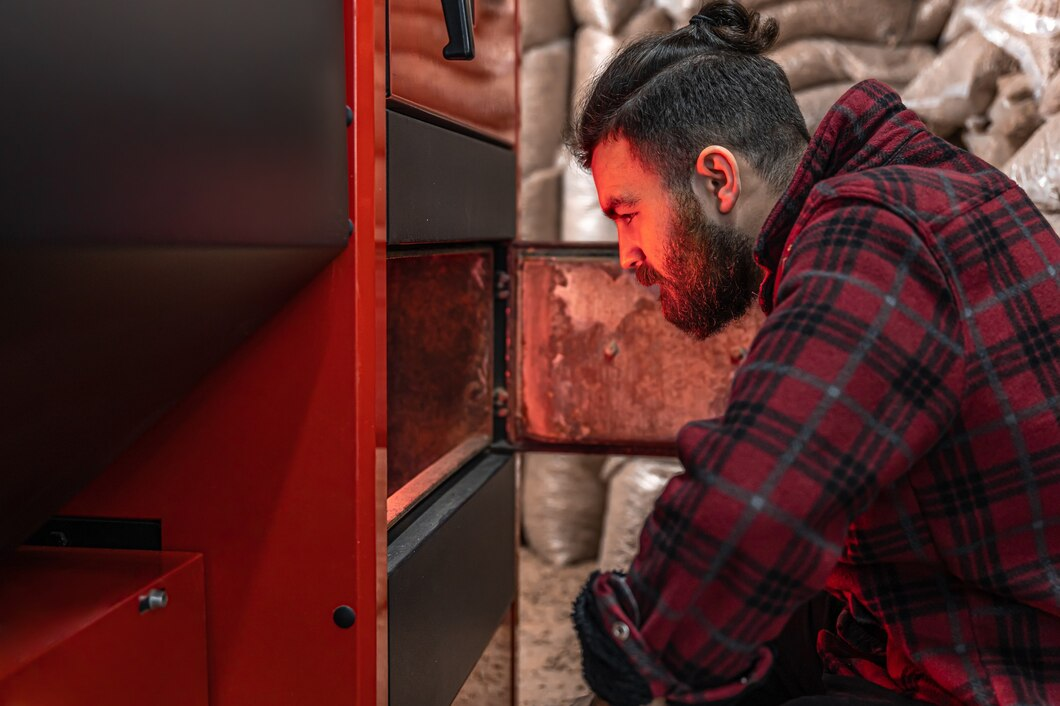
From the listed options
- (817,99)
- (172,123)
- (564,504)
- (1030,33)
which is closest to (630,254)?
(172,123)

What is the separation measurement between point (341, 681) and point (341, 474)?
0.20 m

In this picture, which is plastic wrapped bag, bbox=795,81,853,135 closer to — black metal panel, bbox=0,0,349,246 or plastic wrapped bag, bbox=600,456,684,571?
plastic wrapped bag, bbox=600,456,684,571

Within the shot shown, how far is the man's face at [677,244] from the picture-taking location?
104 centimetres

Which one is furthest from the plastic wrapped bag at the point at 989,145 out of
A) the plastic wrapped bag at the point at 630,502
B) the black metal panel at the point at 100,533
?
the black metal panel at the point at 100,533

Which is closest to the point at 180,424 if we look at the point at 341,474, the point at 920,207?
the point at 341,474

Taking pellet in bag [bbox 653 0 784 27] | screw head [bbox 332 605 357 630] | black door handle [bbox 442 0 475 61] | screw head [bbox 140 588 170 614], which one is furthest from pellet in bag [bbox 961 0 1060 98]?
screw head [bbox 140 588 170 614]

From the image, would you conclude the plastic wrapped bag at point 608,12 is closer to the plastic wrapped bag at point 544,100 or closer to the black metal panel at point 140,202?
the plastic wrapped bag at point 544,100

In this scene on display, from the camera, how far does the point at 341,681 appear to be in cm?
97

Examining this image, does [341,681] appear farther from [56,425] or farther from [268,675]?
[56,425]

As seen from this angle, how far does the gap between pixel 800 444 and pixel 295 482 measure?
0.46 meters

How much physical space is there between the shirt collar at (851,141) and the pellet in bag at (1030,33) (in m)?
1.14

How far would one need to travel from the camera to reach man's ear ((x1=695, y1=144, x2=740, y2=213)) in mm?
1002

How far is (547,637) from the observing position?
245cm

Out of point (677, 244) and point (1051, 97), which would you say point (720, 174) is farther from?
point (1051, 97)
